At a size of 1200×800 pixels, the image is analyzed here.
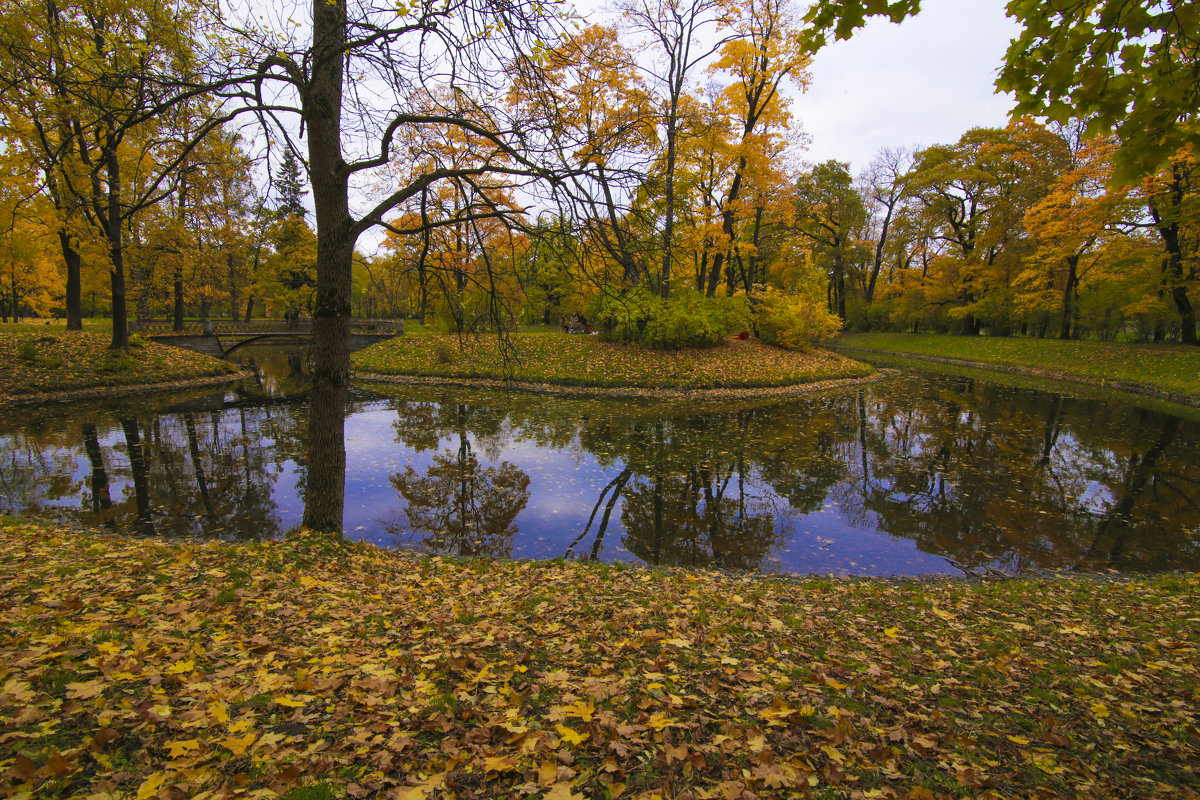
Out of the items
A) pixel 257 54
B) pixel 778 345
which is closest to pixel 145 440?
pixel 257 54

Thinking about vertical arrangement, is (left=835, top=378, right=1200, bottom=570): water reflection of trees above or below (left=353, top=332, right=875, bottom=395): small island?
below

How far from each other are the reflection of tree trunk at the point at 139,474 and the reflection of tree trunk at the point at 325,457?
257cm

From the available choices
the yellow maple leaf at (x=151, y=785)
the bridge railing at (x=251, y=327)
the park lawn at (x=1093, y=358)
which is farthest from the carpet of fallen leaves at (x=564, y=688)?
the bridge railing at (x=251, y=327)

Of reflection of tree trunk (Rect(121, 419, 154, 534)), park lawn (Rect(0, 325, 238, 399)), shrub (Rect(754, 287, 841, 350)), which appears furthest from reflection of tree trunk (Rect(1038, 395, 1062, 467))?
park lawn (Rect(0, 325, 238, 399))

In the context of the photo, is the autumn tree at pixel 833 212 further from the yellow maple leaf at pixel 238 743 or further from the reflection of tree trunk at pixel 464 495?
the yellow maple leaf at pixel 238 743

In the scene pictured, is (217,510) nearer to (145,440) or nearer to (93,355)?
(145,440)

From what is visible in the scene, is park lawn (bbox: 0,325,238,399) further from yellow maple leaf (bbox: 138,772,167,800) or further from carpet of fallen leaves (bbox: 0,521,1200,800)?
yellow maple leaf (bbox: 138,772,167,800)

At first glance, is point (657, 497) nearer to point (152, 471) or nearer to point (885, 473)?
point (885, 473)

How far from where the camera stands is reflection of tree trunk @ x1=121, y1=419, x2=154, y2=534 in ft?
23.2

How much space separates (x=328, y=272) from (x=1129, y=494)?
12.9 metres

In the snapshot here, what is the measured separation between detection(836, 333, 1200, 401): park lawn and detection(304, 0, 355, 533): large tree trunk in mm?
26597

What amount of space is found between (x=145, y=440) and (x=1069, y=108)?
50.6ft

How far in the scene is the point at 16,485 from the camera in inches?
324

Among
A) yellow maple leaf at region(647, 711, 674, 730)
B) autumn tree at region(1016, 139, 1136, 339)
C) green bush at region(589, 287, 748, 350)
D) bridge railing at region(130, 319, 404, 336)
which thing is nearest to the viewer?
yellow maple leaf at region(647, 711, 674, 730)
